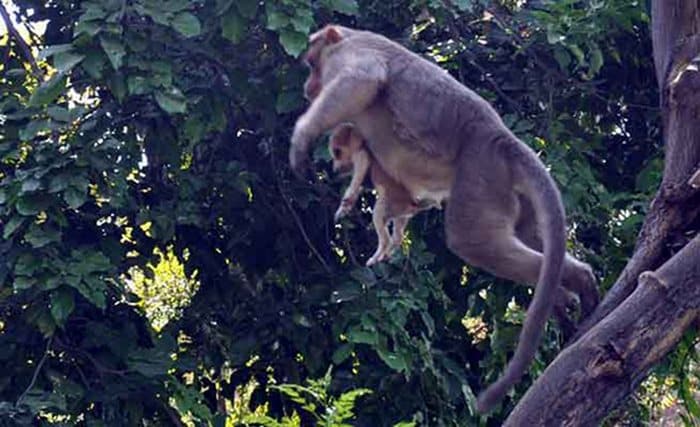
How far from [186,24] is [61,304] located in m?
1.35

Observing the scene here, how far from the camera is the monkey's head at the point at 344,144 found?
555 centimetres

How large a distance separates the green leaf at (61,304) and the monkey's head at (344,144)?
1357 millimetres

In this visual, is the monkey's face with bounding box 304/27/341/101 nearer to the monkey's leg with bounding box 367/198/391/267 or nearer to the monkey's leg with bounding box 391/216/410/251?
the monkey's leg with bounding box 367/198/391/267

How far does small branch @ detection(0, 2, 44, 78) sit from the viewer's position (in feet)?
22.5

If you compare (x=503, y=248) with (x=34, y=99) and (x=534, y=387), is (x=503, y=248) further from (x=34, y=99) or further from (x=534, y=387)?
(x=34, y=99)

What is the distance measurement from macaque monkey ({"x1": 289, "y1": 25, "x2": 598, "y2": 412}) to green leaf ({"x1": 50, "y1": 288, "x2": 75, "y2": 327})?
1420mm

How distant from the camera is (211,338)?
A: 7.18 metres

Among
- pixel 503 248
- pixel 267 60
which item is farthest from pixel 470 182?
pixel 267 60

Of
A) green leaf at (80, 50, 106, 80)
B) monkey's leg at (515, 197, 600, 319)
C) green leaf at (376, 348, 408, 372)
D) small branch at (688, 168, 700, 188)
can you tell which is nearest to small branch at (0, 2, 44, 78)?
green leaf at (80, 50, 106, 80)

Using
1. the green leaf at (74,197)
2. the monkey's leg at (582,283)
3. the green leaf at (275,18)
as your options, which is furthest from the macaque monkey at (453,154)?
the green leaf at (74,197)

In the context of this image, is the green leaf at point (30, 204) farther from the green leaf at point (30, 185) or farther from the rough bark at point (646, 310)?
the rough bark at point (646, 310)

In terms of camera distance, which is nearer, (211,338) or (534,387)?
(534,387)

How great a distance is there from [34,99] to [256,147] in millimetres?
1474

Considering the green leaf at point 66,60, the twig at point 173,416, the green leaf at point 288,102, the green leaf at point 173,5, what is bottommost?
the twig at point 173,416
